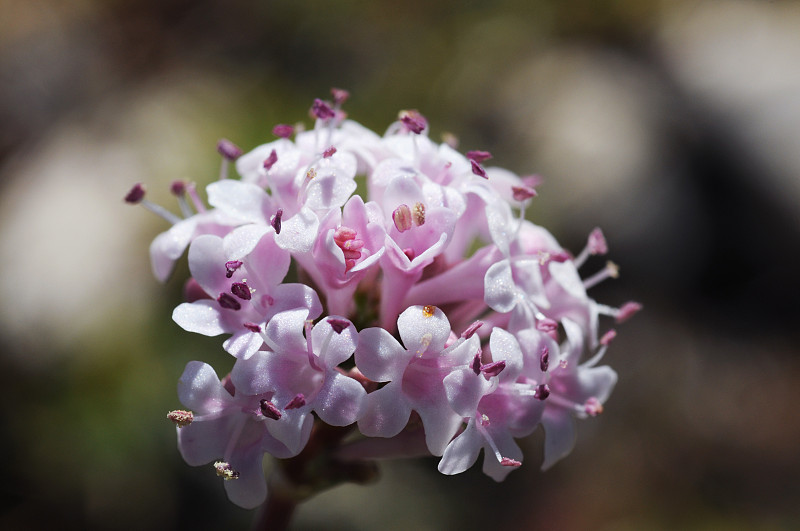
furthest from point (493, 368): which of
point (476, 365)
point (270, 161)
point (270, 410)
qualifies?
point (270, 161)

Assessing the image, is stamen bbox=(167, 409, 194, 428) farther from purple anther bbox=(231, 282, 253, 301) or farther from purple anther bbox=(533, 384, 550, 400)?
purple anther bbox=(533, 384, 550, 400)

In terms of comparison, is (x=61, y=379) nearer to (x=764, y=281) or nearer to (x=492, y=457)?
(x=492, y=457)

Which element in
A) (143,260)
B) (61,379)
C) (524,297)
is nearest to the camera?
(524,297)

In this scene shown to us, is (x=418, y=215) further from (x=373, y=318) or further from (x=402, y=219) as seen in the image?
(x=373, y=318)

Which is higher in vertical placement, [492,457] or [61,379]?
[492,457]

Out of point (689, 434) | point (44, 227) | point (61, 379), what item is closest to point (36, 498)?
point (61, 379)

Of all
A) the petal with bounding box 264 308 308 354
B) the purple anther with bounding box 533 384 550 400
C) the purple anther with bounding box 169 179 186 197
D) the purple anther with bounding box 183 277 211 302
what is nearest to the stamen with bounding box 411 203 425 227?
the petal with bounding box 264 308 308 354
